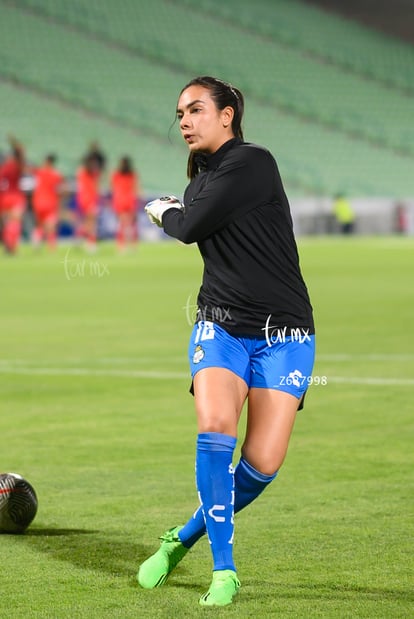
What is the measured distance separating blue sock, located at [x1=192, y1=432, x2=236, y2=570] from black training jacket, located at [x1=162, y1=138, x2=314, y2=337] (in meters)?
0.45

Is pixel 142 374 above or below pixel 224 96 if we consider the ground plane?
below

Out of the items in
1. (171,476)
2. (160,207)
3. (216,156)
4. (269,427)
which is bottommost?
(171,476)

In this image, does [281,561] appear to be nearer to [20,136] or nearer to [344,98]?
[20,136]

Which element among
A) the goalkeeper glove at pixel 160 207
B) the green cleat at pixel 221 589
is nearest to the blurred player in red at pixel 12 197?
the goalkeeper glove at pixel 160 207

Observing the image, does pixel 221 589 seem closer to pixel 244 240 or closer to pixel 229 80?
pixel 244 240

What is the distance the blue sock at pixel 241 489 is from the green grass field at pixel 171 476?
19 centimetres

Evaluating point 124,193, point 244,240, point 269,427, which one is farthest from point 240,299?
point 124,193

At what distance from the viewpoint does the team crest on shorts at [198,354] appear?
182 inches

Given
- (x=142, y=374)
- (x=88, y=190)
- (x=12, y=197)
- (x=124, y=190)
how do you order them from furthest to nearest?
(x=124, y=190) < (x=88, y=190) < (x=12, y=197) < (x=142, y=374)

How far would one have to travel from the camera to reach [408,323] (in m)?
14.5

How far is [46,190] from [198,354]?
86.9 ft

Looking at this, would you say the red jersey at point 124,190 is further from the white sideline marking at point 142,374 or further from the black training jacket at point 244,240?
the black training jacket at point 244,240

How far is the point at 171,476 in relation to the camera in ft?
22.3

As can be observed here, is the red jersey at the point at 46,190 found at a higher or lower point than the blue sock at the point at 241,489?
higher
